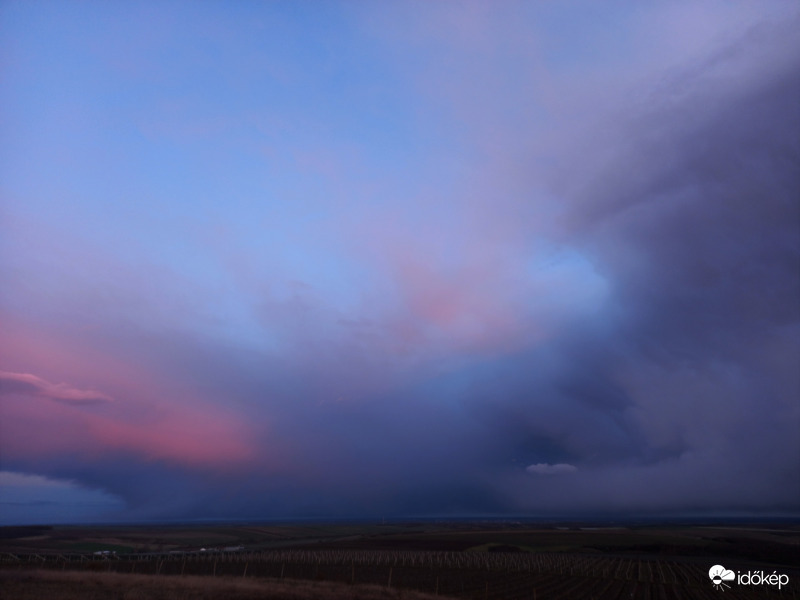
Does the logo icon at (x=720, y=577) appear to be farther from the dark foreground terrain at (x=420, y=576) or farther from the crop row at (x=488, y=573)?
the crop row at (x=488, y=573)

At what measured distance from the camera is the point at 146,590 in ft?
103

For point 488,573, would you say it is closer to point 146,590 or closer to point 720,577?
point 720,577

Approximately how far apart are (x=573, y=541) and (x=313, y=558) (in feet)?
260

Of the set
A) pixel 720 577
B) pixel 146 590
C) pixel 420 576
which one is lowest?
pixel 720 577

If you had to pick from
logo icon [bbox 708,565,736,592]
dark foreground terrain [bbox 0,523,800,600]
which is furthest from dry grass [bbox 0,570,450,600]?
logo icon [bbox 708,565,736,592]

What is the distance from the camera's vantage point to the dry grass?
2875 cm

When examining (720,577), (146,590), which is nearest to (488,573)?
(720,577)

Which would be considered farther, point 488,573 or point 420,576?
point 488,573

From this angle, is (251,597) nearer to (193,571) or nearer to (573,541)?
(193,571)

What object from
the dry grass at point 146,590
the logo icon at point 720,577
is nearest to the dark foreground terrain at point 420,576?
the dry grass at point 146,590

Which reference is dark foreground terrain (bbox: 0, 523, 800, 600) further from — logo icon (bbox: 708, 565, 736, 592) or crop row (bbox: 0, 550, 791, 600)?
logo icon (bbox: 708, 565, 736, 592)

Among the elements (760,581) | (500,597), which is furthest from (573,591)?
(760,581)

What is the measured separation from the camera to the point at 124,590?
102 feet

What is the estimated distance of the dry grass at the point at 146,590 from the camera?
28.8 m
